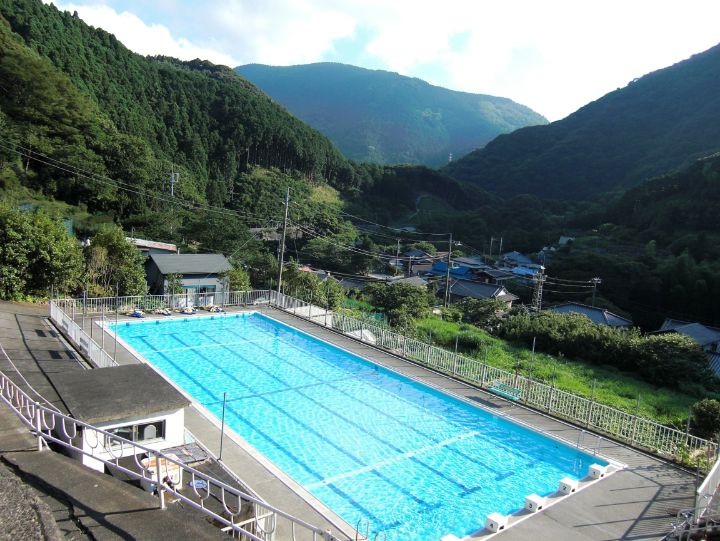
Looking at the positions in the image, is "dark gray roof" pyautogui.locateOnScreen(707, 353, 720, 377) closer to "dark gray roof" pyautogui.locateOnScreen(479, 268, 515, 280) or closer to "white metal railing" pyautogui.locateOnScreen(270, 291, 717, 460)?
"white metal railing" pyautogui.locateOnScreen(270, 291, 717, 460)

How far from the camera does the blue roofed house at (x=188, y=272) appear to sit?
22.5 meters

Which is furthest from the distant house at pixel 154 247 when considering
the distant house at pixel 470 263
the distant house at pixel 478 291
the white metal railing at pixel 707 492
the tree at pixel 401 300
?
the distant house at pixel 470 263

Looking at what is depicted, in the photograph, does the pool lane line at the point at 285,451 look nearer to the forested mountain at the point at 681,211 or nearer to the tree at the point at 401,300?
the tree at the point at 401,300

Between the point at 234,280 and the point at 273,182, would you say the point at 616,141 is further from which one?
the point at 234,280

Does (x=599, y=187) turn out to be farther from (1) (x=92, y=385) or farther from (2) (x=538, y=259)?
(1) (x=92, y=385)

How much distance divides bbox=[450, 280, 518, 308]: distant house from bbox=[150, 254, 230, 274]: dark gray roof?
24.3 meters

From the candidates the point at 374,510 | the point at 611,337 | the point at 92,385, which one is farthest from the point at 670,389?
the point at 92,385

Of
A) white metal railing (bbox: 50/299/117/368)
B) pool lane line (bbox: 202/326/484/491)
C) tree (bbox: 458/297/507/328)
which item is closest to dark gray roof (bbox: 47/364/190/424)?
white metal railing (bbox: 50/299/117/368)

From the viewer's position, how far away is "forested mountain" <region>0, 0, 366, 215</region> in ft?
123

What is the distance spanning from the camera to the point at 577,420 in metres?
11.5

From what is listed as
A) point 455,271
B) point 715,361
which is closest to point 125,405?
point 715,361

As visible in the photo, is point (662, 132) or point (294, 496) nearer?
point (294, 496)

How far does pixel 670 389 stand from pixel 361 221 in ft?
203

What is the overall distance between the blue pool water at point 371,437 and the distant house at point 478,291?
91.1ft
